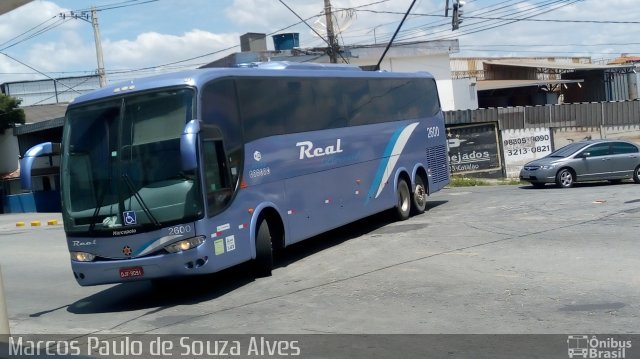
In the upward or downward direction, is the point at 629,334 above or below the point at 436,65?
below

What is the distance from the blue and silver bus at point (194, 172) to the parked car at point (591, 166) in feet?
39.4

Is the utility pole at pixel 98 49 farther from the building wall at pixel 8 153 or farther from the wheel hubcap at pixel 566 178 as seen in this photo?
the wheel hubcap at pixel 566 178

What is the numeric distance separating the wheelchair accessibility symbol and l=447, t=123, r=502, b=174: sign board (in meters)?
22.0

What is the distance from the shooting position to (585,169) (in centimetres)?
2461

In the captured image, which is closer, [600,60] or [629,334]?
[629,334]

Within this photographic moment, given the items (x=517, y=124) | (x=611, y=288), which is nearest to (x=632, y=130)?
(x=517, y=124)

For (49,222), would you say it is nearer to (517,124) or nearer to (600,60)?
(517,124)

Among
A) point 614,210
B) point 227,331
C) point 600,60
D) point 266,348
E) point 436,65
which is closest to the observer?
point 266,348

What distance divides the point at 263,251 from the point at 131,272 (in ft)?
7.65

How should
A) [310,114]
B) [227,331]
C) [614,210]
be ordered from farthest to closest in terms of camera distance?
[614,210]
[310,114]
[227,331]

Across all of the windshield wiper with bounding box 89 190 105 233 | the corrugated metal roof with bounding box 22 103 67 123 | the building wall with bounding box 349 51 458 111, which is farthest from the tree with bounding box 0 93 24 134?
the windshield wiper with bounding box 89 190 105 233

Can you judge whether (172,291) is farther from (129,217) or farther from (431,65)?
(431,65)

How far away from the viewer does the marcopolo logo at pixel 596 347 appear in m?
7.10

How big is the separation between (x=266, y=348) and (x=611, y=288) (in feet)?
15.4
